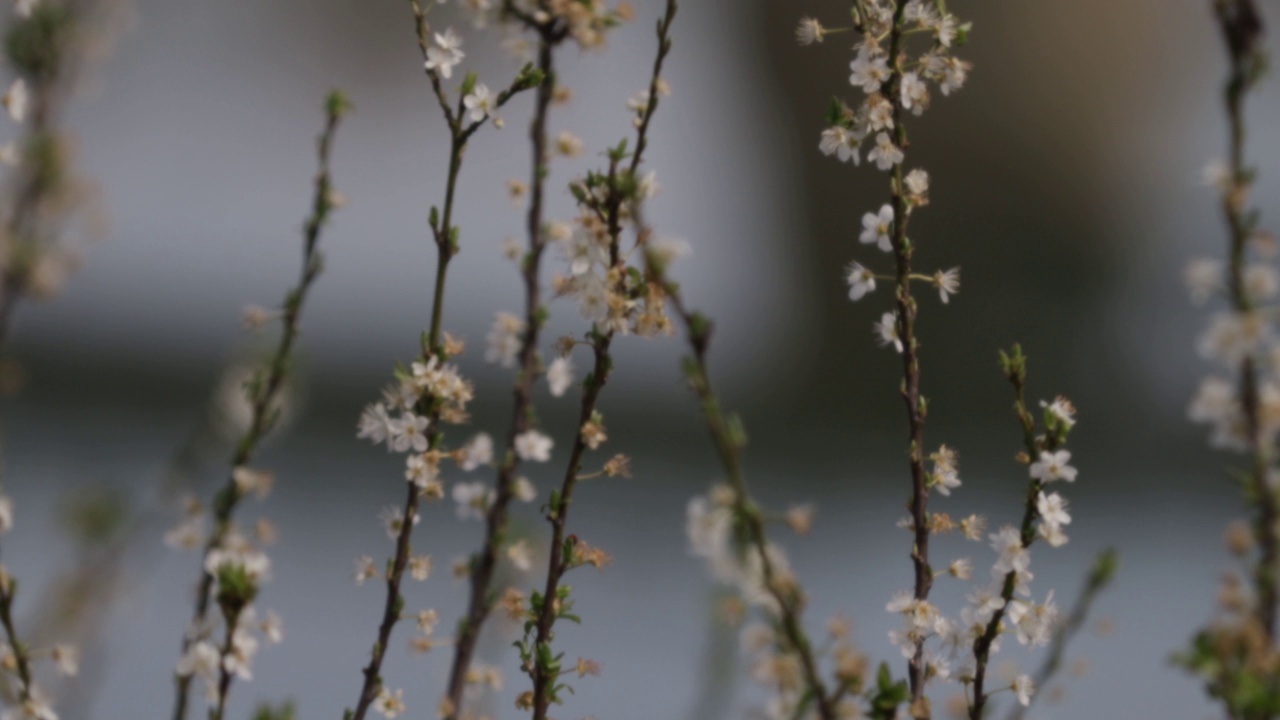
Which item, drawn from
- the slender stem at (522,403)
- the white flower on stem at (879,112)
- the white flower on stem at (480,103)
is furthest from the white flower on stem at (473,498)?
the white flower on stem at (879,112)

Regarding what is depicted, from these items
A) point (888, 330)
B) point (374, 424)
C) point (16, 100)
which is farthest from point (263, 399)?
point (888, 330)

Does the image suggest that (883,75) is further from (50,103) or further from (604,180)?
(50,103)

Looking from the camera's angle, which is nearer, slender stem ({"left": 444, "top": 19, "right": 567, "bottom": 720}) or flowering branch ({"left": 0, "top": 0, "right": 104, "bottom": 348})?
slender stem ({"left": 444, "top": 19, "right": 567, "bottom": 720})

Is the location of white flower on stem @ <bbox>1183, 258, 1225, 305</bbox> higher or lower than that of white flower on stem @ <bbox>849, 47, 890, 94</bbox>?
lower

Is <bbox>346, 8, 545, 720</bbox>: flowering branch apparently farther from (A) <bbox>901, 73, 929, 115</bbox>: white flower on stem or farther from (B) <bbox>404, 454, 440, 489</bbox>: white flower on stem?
(A) <bbox>901, 73, 929, 115</bbox>: white flower on stem

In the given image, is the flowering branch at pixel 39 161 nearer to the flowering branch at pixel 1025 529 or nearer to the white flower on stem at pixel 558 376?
the white flower on stem at pixel 558 376

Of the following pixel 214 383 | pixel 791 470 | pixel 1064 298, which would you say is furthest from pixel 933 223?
pixel 214 383

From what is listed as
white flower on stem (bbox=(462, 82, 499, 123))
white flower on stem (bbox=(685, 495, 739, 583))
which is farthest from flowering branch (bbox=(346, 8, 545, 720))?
white flower on stem (bbox=(685, 495, 739, 583))
